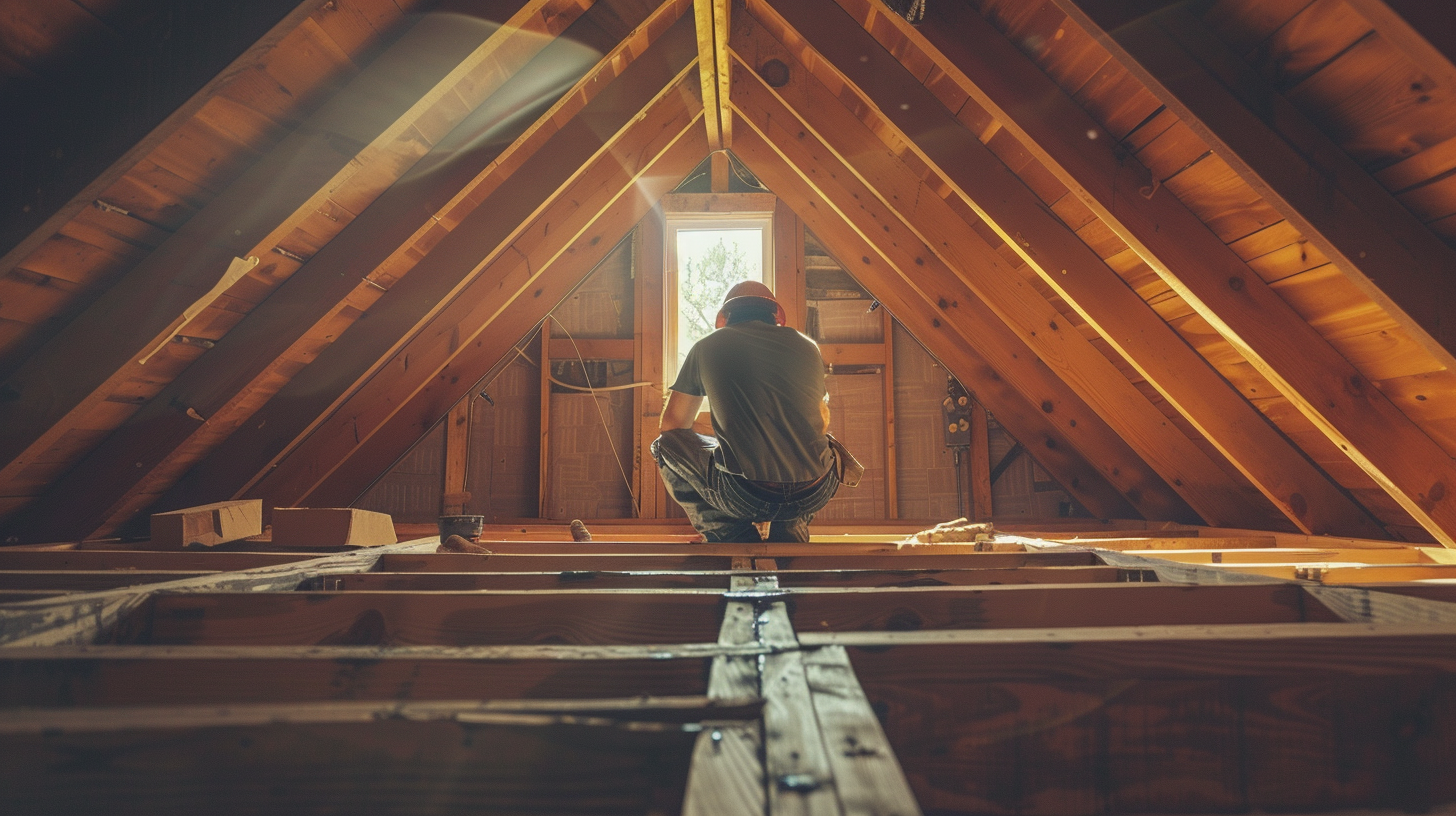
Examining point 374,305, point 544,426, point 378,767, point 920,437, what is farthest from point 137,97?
point 920,437

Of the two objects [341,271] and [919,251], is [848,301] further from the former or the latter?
[341,271]

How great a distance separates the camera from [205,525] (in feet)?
7.27

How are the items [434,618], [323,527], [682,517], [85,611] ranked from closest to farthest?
[85,611], [434,618], [323,527], [682,517]

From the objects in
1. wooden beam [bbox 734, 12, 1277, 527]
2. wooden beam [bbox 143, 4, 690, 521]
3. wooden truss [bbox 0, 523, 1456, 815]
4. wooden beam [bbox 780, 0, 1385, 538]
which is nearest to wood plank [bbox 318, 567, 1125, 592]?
wooden truss [bbox 0, 523, 1456, 815]

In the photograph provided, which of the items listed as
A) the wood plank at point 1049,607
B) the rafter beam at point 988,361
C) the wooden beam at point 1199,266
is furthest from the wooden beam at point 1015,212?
the wood plank at point 1049,607

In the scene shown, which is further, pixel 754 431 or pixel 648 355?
pixel 648 355

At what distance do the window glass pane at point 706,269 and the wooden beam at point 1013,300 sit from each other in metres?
1.55

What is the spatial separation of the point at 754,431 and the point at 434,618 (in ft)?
4.42

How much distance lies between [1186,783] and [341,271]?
245cm

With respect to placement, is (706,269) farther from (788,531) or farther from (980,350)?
(788,531)

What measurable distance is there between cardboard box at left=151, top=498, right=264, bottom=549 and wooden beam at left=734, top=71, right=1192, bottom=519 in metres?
2.79

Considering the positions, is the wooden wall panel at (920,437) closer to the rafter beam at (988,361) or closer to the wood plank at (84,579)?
the rafter beam at (988,361)

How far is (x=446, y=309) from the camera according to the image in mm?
3424

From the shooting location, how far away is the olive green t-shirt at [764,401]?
2320 mm
